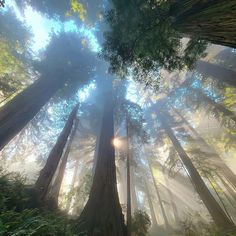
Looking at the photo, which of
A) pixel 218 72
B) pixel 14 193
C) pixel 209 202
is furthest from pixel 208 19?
pixel 218 72

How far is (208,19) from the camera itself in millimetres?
4941

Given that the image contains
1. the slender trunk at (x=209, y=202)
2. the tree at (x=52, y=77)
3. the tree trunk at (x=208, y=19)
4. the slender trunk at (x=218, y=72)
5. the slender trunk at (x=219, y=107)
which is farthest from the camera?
the slender trunk at (x=219, y=107)

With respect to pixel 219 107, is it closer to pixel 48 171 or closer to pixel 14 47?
pixel 48 171

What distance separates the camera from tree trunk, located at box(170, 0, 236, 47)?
13.6 feet

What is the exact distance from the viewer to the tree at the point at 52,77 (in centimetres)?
1378

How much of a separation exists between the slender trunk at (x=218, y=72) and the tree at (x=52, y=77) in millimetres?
11891

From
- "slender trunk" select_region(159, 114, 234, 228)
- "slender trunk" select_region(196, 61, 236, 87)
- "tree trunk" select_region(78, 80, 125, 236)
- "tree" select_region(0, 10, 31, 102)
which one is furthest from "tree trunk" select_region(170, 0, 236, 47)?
"tree" select_region(0, 10, 31, 102)

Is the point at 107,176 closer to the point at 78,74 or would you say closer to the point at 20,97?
the point at 20,97

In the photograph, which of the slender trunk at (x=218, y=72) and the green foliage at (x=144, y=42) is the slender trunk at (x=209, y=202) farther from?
the green foliage at (x=144, y=42)

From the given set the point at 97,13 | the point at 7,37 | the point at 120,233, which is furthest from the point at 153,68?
the point at 97,13

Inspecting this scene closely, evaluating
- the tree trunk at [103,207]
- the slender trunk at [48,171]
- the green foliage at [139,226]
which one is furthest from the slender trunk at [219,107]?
the slender trunk at [48,171]

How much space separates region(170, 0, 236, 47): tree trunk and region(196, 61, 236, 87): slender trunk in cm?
910

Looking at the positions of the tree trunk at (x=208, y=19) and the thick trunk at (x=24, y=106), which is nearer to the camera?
the tree trunk at (x=208, y=19)

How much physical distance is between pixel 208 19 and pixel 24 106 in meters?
13.4
